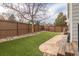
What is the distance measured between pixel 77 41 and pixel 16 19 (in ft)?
2.75

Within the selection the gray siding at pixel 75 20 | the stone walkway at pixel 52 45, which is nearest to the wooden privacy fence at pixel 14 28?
the stone walkway at pixel 52 45

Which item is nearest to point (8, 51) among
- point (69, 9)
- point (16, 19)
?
point (16, 19)

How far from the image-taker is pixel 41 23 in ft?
8.82

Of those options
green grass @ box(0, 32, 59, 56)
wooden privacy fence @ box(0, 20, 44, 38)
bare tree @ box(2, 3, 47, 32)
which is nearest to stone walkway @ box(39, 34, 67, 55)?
green grass @ box(0, 32, 59, 56)

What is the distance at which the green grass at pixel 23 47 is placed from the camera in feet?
8.74

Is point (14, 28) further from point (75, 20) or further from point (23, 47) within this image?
point (75, 20)

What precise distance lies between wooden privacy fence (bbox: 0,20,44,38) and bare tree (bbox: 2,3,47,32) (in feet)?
0.38

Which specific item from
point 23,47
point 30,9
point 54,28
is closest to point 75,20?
point 54,28

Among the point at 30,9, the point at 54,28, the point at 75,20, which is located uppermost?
the point at 30,9

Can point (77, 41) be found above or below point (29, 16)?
below

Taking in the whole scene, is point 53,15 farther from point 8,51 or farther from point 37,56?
point 8,51

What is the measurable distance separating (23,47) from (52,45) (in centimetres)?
38

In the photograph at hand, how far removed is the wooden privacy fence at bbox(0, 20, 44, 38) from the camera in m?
2.67

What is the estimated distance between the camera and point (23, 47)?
8.79 feet
